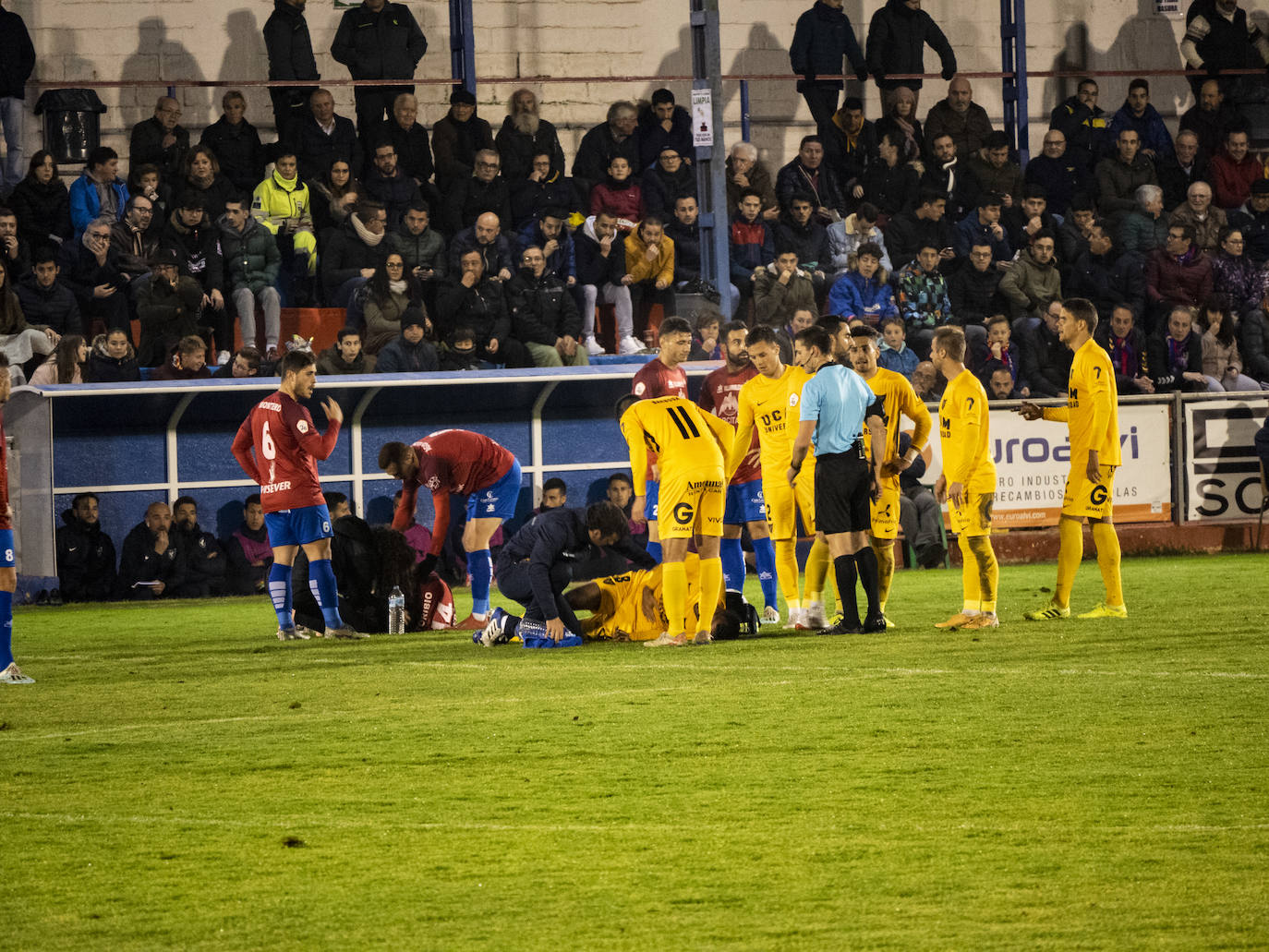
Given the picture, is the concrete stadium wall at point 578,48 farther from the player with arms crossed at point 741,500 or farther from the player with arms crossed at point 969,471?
the player with arms crossed at point 969,471

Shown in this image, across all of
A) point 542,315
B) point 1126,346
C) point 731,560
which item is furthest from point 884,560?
point 1126,346

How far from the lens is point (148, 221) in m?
18.3

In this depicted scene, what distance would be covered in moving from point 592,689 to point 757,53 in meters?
16.7

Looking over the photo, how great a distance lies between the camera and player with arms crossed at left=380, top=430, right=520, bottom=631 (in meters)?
12.8

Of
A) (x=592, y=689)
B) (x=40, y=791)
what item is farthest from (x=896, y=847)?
(x=592, y=689)

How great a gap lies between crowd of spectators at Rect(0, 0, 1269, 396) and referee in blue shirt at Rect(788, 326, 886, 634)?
6875 millimetres

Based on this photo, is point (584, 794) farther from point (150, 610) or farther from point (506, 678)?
point (150, 610)

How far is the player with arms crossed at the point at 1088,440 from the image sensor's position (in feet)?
38.3

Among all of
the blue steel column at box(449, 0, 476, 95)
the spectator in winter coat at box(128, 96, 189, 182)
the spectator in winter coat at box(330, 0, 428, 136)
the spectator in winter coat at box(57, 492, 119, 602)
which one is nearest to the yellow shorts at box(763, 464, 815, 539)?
the spectator in winter coat at box(57, 492, 119, 602)

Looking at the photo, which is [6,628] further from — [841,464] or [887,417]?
[887,417]

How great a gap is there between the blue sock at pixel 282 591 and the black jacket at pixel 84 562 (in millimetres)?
5098

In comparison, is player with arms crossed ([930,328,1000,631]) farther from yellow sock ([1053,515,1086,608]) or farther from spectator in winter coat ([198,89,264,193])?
spectator in winter coat ([198,89,264,193])

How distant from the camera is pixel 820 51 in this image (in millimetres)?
22500

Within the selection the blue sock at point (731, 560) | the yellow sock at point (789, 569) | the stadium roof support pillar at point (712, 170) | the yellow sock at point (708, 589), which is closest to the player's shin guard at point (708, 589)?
the yellow sock at point (708, 589)
